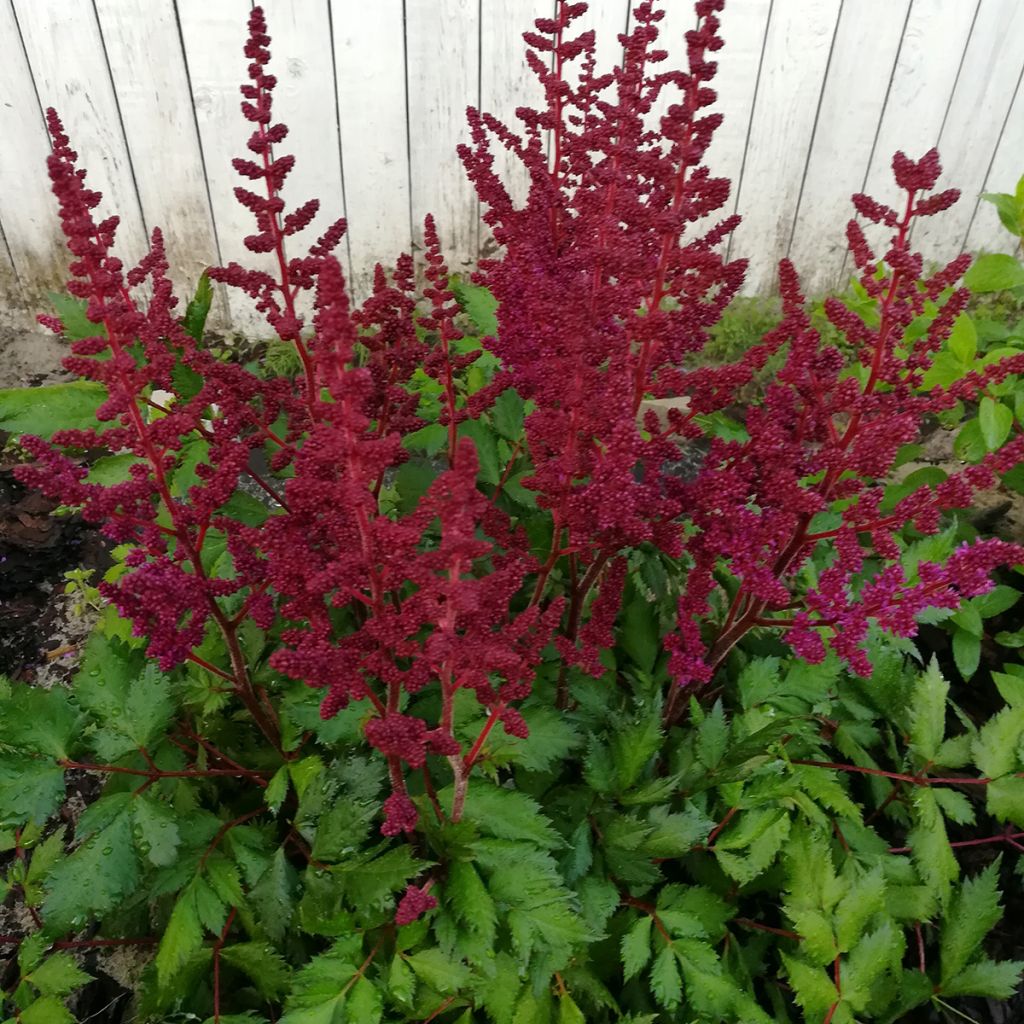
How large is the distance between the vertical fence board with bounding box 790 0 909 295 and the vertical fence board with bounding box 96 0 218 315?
255 cm

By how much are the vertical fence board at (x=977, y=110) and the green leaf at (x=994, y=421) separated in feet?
7.76

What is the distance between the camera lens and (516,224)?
1471 millimetres

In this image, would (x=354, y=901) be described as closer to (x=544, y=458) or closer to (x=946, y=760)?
(x=544, y=458)

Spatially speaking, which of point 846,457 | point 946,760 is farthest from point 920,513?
point 946,760

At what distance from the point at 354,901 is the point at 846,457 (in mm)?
924

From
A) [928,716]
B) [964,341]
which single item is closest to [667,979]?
[928,716]

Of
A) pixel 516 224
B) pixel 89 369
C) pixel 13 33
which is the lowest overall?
pixel 89 369

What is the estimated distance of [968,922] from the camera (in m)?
1.58

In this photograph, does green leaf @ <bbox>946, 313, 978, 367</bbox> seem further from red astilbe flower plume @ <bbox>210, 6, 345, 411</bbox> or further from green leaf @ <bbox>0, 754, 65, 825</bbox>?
green leaf @ <bbox>0, 754, 65, 825</bbox>

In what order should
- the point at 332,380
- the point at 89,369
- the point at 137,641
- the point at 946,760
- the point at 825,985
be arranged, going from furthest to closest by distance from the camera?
the point at 137,641 < the point at 946,760 < the point at 825,985 < the point at 89,369 < the point at 332,380

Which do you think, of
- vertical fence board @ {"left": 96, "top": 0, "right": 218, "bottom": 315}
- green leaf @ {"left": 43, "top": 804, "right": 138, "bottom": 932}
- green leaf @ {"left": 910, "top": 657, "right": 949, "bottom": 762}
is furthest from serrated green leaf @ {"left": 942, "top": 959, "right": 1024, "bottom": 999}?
vertical fence board @ {"left": 96, "top": 0, "right": 218, "bottom": 315}

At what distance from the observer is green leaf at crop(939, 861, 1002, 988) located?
1.56 meters

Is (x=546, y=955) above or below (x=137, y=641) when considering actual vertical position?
below

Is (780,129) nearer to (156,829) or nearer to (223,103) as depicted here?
(223,103)
